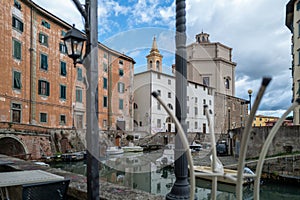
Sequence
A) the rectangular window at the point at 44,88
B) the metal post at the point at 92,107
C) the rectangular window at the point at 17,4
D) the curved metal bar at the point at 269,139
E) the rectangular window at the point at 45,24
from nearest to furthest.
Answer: the curved metal bar at the point at 269,139, the metal post at the point at 92,107, the rectangular window at the point at 17,4, the rectangular window at the point at 44,88, the rectangular window at the point at 45,24

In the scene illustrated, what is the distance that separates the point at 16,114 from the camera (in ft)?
54.7

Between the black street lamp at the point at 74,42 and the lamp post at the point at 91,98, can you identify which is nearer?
the lamp post at the point at 91,98

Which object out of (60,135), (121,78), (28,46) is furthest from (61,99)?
(121,78)

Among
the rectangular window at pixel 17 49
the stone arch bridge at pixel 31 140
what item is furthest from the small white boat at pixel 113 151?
the rectangular window at pixel 17 49

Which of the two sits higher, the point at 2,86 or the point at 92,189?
the point at 2,86

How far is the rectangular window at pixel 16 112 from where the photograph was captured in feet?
53.6

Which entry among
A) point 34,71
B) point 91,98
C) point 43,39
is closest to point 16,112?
point 34,71

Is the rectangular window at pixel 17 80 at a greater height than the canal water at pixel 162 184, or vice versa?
the rectangular window at pixel 17 80

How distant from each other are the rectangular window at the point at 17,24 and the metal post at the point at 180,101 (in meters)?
17.6

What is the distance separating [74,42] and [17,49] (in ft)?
54.3

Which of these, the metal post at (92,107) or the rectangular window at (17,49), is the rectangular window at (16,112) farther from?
the metal post at (92,107)

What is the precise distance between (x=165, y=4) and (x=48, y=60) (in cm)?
1795

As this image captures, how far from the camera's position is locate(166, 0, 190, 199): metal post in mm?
1959

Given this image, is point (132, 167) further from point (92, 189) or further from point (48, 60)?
point (92, 189)
